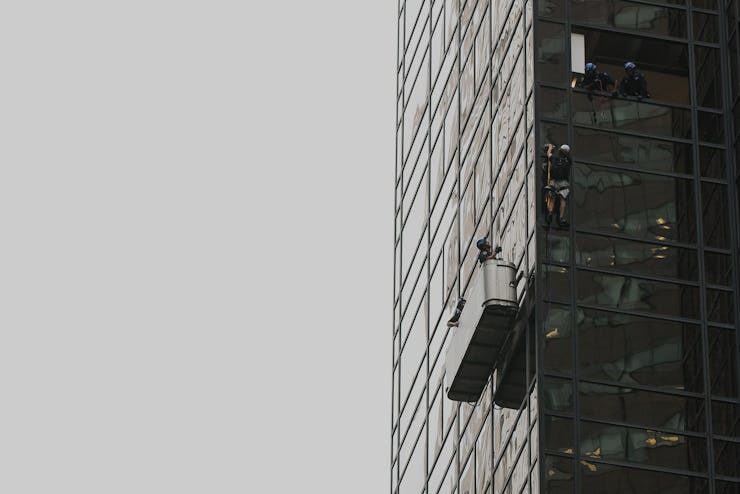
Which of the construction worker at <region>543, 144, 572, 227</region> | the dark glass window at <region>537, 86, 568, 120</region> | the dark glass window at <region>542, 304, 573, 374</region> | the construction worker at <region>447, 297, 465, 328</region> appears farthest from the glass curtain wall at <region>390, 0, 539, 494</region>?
the construction worker at <region>447, 297, 465, 328</region>

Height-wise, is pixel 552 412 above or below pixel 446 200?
below

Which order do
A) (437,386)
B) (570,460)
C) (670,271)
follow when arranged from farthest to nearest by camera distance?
(437,386)
(670,271)
(570,460)

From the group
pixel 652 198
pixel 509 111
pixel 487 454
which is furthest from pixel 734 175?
pixel 487 454

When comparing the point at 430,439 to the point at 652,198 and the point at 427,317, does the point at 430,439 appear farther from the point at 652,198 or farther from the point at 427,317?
the point at 652,198

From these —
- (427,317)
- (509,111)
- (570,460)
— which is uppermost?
(509,111)

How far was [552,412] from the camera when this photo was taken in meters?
59.7

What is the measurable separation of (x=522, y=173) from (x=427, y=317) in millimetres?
11063

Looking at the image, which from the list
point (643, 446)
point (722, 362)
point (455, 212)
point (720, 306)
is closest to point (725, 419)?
point (722, 362)

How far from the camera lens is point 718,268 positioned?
2532 inches

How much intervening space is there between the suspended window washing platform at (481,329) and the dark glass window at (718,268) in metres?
5.74

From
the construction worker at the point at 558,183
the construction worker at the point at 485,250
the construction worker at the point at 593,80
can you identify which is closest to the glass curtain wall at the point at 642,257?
the construction worker at the point at 593,80

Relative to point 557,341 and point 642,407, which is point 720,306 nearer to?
point 642,407

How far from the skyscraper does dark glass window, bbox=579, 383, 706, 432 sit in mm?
46

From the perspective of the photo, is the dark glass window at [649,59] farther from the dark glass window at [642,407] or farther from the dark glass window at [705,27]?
the dark glass window at [642,407]
